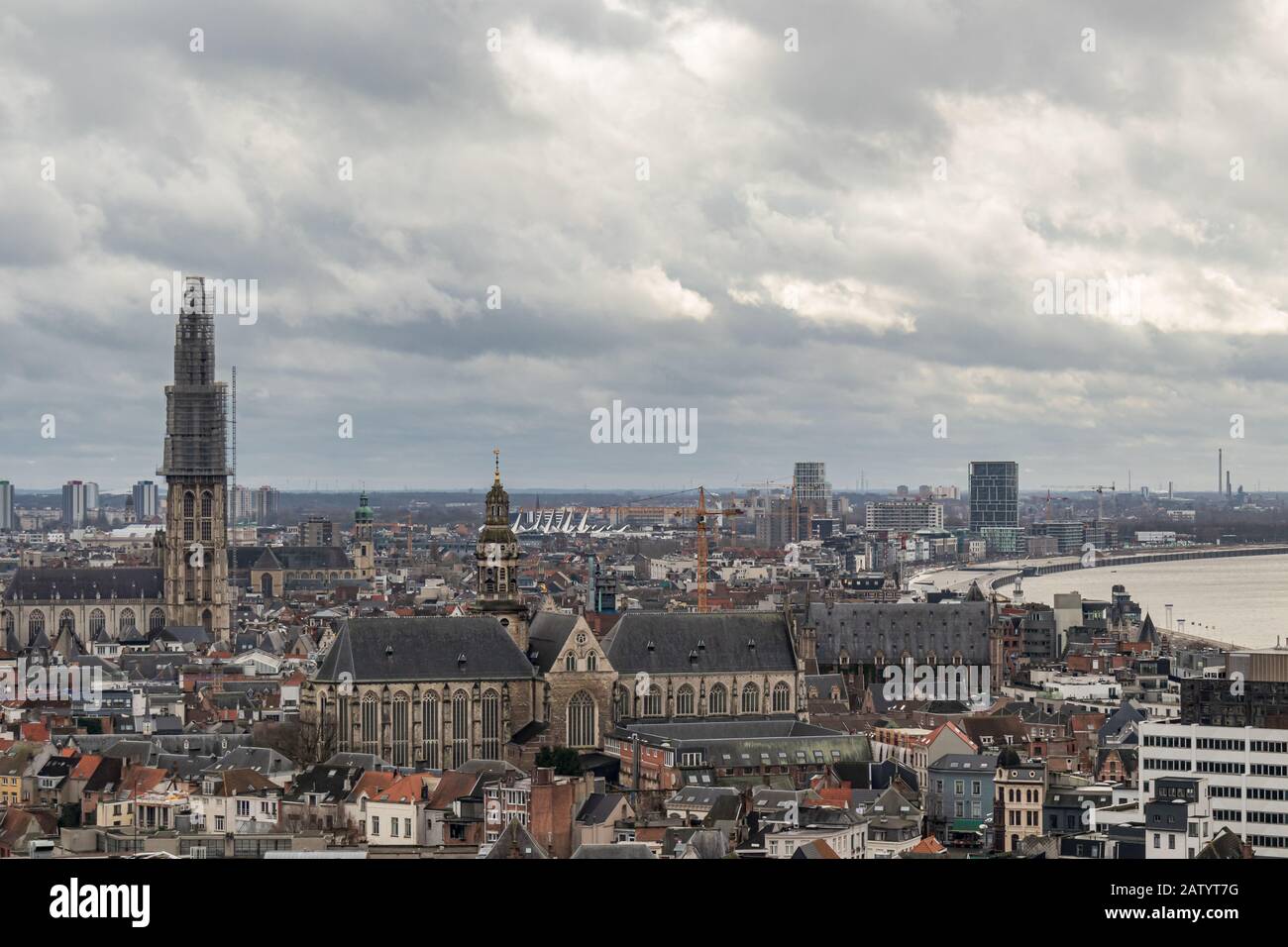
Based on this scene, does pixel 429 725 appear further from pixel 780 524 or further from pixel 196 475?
pixel 780 524

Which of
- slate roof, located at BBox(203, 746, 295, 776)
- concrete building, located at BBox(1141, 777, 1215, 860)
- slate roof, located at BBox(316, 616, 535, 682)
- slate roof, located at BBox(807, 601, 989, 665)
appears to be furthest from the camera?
slate roof, located at BBox(807, 601, 989, 665)

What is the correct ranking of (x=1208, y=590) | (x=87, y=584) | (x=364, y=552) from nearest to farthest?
(x=87, y=584), (x=364, y=552), (x=1208, y=590)

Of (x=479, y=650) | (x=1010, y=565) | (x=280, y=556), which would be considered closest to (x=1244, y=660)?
(x=479, y=650)

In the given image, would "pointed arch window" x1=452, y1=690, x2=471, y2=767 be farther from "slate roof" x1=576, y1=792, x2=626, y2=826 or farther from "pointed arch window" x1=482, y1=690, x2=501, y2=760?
Result: "slate roof" x1=576, y1=792, x2=626, y2=826

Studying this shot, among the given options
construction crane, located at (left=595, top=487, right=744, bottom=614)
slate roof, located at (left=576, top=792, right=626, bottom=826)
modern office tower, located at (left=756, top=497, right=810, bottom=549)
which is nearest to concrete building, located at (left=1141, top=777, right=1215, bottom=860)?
slate roof, located at (left=576, top=792, right=626, bottom=826)

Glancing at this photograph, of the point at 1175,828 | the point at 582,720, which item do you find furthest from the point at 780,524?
the point at 1175,828
